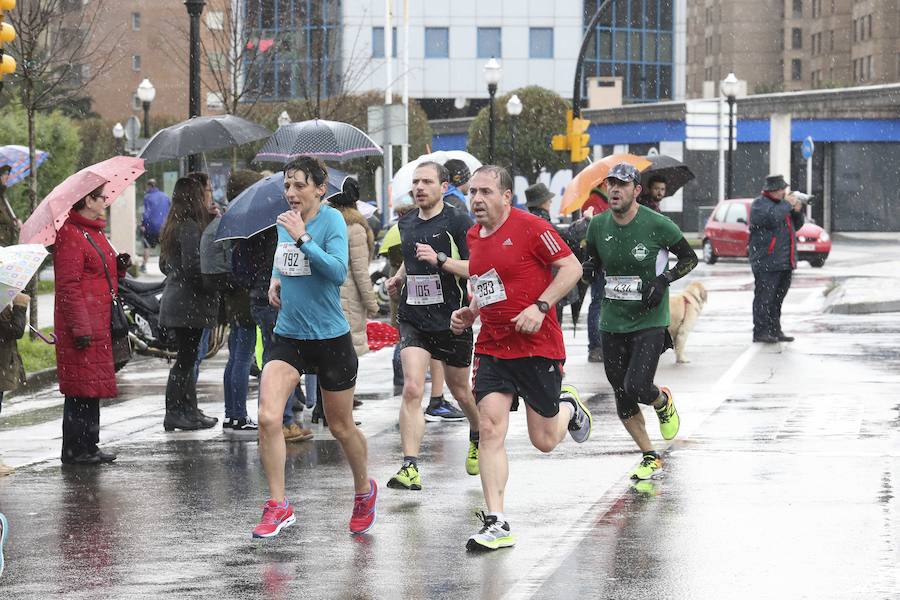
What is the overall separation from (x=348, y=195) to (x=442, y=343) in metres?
2.32

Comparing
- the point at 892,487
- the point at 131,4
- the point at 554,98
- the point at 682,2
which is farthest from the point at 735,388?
the point at 131,4

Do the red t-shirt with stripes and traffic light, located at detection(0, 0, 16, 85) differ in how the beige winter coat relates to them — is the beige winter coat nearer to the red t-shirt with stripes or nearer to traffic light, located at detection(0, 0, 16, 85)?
the red t-shirt with stripes

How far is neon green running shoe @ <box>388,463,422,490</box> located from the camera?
358 inches

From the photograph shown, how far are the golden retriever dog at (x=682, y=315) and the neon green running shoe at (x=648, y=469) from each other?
269 inches

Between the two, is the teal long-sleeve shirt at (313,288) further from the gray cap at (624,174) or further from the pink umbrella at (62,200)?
the pink umbrella at (62,200)

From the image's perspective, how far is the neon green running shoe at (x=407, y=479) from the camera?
9086 millimetres

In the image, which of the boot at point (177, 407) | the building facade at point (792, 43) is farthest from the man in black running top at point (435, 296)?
the building facade at point (792, 43)

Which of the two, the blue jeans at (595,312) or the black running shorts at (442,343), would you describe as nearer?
the black running shorts at (442,343)

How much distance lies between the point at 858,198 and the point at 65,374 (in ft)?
194

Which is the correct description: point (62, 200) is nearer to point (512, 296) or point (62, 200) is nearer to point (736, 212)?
point (512, 296)

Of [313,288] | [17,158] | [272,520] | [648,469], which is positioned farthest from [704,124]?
[272,520]

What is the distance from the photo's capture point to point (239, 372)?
11.7 meters

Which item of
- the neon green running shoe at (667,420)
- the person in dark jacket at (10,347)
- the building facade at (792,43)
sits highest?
the building facade at (792,43)

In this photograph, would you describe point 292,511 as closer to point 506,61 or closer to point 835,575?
point 835,575
